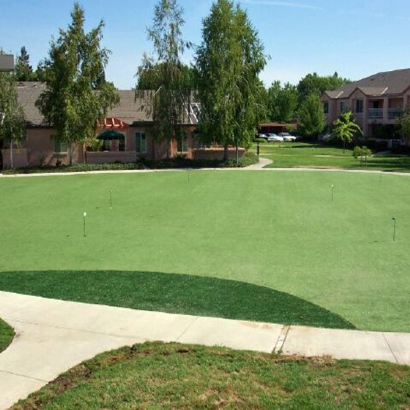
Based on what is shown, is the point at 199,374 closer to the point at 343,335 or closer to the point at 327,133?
the point at 343,335

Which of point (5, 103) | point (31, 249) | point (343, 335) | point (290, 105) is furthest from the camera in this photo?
point (290, 105)

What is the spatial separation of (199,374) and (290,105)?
10195 centimetres

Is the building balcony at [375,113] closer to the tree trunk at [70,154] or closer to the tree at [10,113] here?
the tree trunk at [70,154]

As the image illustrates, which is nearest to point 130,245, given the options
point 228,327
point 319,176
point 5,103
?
point 228,327

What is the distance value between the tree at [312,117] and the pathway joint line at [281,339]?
69.2 metres

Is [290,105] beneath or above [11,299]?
above

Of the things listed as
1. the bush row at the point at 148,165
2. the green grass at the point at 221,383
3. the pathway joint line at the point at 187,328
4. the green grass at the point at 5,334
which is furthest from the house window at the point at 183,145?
the green grass at the point at 221,383

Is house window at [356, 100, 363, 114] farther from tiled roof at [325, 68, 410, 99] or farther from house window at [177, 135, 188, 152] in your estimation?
house window at [177, 135, 188, 152]

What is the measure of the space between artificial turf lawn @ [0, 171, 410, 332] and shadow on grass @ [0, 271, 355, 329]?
47 cm

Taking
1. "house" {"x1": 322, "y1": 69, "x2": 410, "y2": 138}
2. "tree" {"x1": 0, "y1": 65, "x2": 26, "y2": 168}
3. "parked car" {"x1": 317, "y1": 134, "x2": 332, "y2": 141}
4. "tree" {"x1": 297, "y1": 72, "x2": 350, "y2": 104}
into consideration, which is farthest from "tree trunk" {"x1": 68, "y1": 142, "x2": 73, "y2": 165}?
"tree" {"x1": 297, "y1": 72, "x2": 350, "y2": 104}

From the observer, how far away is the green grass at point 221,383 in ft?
18.1

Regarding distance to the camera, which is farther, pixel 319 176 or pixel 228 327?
pixel 319 176

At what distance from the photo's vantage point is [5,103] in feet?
129

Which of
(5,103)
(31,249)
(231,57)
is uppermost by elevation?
(231,57)
